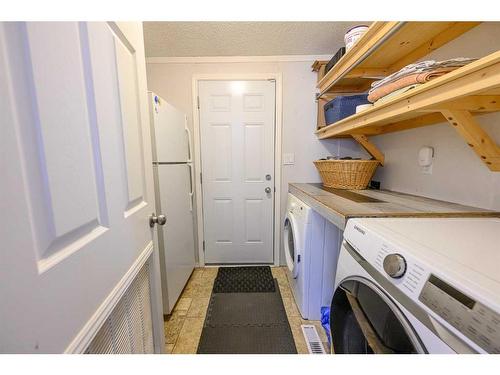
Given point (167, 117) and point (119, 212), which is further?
point (167, 117)

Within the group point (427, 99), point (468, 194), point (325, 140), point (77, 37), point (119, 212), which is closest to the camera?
point (77, 37)

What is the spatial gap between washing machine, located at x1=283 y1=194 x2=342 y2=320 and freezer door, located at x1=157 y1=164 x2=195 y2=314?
0.98 metres

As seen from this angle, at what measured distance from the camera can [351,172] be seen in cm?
174

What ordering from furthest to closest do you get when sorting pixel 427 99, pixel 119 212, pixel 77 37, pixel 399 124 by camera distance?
pixel 399 124 < pixel 427 99 < pixel 119 212 < pixel 77 37

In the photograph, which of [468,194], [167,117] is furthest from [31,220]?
[468,194]

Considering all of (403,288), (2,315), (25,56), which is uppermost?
(25,56)

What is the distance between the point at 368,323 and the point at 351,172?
1261 millimetres

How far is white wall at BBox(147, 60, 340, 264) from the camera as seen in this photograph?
220 cm

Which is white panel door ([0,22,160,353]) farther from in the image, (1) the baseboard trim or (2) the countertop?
(2) the countertop

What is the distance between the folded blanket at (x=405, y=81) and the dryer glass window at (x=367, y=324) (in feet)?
2.79

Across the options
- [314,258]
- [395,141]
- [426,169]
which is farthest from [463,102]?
[314,258]

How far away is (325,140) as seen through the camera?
2.31m

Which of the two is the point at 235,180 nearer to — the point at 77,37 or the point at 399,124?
the point at 399,124
